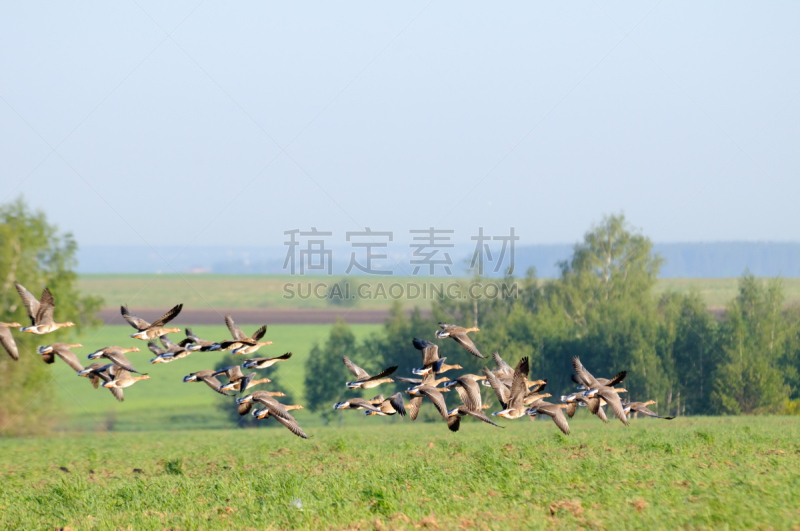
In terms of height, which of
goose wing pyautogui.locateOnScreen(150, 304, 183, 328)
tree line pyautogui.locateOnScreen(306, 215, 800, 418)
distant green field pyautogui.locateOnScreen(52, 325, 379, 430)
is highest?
goose wing pyautogui.locateOnScreen(150, 304, 183, 328)

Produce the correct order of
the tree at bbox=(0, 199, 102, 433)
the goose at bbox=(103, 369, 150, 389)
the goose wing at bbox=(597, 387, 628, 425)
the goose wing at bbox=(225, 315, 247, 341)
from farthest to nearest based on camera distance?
the tree at bbox=(0, 199, 102, 433), the goose wing at bbox=(225, 315, 247, 341), the goose at bbox=(103, 369, 150, 389), the goose wing at bbox=(597, 387, 628, 425)

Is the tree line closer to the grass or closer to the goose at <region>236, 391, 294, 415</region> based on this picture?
the grass

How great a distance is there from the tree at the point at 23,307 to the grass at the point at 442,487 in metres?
24.0

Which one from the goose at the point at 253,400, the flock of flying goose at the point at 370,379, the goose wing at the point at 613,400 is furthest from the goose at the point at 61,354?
the goose wing at the point at 613,400

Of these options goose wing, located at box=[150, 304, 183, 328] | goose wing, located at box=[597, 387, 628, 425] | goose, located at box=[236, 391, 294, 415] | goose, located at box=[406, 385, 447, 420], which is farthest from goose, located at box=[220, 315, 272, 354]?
goose wing, located at box=[597, 387, 628, 425]

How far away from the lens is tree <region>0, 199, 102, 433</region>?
46688 mm

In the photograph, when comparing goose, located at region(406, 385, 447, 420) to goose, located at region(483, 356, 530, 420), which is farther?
goose, located at region(483, 356, 530, 420)

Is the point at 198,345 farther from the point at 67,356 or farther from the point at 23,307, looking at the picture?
the point at 23,307

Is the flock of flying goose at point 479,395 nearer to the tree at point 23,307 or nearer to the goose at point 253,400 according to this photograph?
the goose at point 253,400

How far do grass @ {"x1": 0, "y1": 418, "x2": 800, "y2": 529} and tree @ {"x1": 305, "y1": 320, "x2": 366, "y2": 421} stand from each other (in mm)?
52319

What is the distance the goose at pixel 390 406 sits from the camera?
18.0 metres

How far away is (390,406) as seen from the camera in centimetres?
1983

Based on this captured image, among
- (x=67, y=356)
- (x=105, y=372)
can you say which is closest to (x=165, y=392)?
(x=105, y=372)

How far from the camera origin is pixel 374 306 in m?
172
